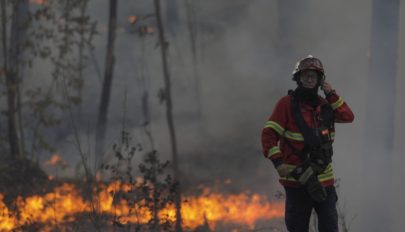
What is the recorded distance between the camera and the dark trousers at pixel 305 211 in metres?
4.59

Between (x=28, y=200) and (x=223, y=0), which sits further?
(x=223, y=0)

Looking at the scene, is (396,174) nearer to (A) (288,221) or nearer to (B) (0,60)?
(A) (288,221)

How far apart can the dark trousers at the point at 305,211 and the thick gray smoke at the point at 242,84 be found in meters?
5.90

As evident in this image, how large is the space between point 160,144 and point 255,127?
243 cm

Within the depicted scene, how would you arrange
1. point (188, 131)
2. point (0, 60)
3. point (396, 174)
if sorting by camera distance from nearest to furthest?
point (396, 174), point (188, 131), point (0, 60)

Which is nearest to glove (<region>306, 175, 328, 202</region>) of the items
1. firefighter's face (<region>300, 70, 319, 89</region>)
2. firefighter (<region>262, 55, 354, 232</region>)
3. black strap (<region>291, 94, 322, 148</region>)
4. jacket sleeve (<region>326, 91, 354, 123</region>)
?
firefighter (<region>262, 55, 354, 232</region>)

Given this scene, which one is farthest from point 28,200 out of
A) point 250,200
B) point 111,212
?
point 250,200

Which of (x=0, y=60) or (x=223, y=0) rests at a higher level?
(x=223, y=0)

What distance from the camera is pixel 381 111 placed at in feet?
34.1

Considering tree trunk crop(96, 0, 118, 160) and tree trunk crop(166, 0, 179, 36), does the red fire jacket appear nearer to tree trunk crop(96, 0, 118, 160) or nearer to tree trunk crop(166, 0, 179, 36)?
tree trunk crop(96, 0, 118, 160)

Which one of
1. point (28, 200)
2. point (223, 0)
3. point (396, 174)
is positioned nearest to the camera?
point (28, 200)

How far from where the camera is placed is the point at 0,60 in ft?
62.4

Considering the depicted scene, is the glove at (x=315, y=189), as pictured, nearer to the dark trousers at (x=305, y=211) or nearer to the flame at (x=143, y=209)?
the dark trousers at (x=305, y=211)

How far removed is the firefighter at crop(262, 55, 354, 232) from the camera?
446 cm
